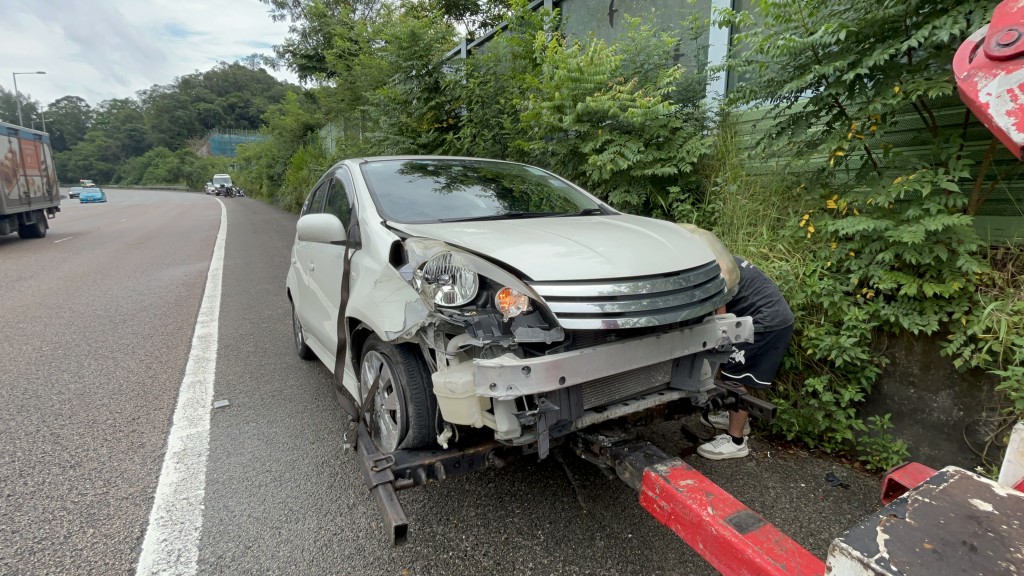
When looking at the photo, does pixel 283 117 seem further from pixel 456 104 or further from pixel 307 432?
→ pixel 307 432

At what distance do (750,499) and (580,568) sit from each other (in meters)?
1.05

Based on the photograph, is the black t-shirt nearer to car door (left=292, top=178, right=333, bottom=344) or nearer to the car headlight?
the car headlight

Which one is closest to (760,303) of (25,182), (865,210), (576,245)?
(865,210)

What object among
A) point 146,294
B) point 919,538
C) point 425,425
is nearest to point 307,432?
point 425,425

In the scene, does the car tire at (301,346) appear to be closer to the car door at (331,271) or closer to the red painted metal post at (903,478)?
the car door at (331,271)

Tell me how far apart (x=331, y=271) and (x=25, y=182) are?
1558cm

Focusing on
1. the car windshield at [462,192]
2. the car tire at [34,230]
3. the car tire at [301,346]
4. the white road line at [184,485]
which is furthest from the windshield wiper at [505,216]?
the car tire at [34,230]

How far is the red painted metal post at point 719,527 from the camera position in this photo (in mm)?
1480

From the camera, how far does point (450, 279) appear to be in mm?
2119

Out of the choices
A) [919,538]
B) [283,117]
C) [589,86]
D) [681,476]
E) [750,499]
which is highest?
[283,117]

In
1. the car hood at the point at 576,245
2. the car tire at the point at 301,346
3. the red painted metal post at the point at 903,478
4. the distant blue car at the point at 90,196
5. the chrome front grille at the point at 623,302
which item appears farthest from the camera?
the distant blue car at the point at 90,196

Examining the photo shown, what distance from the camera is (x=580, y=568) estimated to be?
7.25 ft

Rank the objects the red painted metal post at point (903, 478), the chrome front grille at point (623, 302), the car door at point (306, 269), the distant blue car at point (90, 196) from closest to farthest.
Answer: the red painted metal post at point (903, 478) → the chrome front grille at point (623, 302) → the car door at point (306, 269) → the distant blue car at point (90, 196)

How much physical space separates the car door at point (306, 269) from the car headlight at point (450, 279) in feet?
5.76
